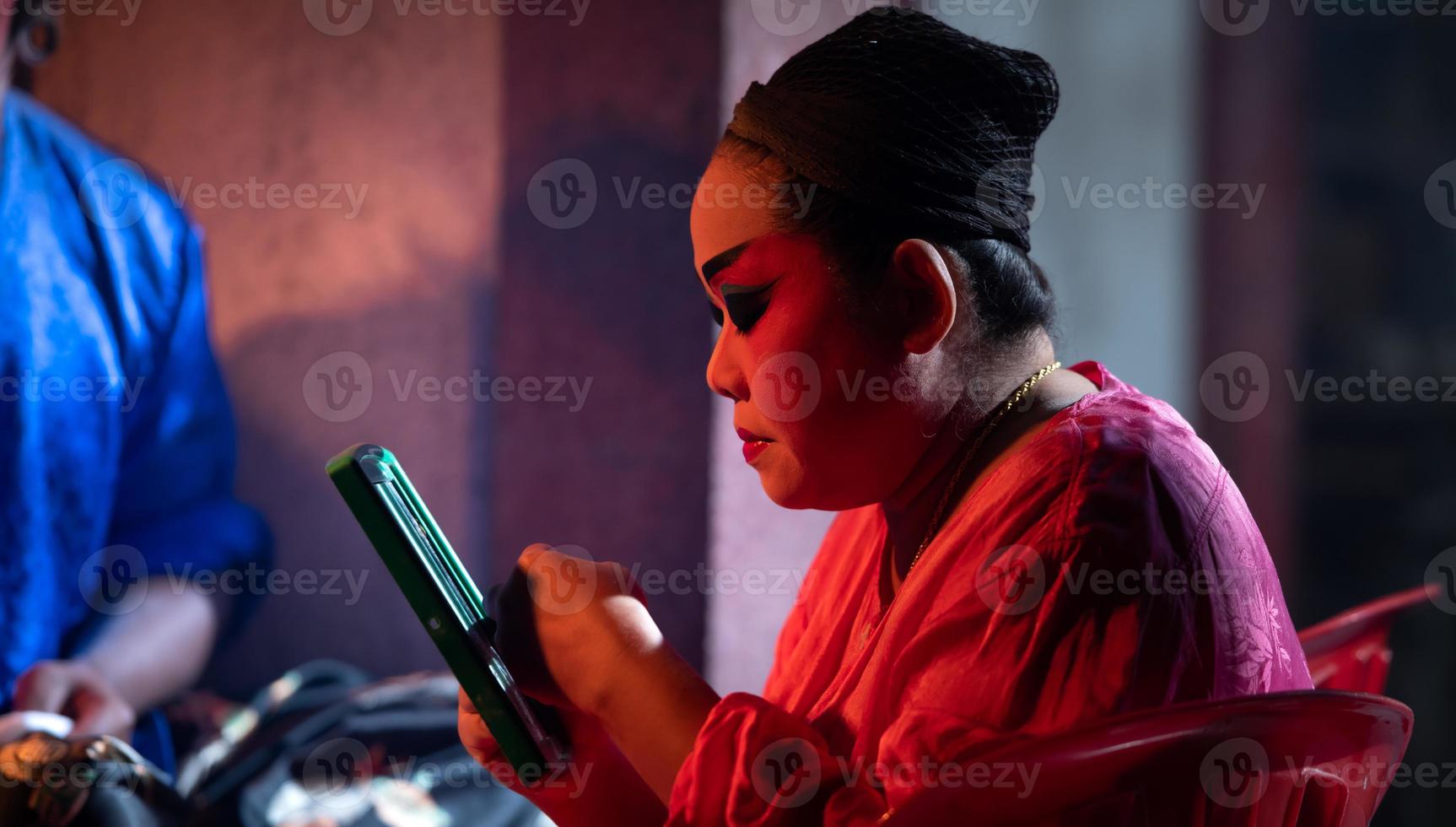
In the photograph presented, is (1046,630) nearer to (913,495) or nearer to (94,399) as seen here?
(913,495)

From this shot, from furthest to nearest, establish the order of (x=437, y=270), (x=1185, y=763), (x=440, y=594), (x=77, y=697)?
(x=437, y=270) → (x=77, y=697) → (x=440, y=594) → (x=1185, y=763)

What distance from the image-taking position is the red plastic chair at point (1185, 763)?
1.72ft

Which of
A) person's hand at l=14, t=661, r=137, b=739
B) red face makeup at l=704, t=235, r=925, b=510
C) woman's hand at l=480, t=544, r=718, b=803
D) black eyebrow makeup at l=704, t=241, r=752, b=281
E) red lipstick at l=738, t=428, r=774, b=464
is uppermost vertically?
black eyebrow makeup at l=704, t=241, r=752, b=281

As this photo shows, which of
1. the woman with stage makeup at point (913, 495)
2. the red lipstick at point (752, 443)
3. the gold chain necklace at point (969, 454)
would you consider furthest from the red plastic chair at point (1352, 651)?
the red lipstick at point (752, 443)

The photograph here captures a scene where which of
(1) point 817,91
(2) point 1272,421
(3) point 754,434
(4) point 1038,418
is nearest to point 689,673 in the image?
(3) point 754,434

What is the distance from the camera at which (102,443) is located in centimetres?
131

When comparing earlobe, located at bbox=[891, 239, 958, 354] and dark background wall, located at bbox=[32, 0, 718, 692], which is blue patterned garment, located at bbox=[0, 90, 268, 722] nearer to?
dark background wall, located at bbox=[32, 0, 718, 692]

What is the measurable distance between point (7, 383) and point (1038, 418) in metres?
1.15

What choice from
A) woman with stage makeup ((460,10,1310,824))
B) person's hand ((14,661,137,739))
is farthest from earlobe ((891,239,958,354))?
person's hand ((14,661,137,739))

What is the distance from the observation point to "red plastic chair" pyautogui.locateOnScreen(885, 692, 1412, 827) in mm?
523

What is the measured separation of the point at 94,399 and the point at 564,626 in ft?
3.02

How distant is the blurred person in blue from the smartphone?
0.82 metres

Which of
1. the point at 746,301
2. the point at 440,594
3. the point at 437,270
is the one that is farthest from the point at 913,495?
the point at 437,270

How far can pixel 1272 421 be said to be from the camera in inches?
83.0
